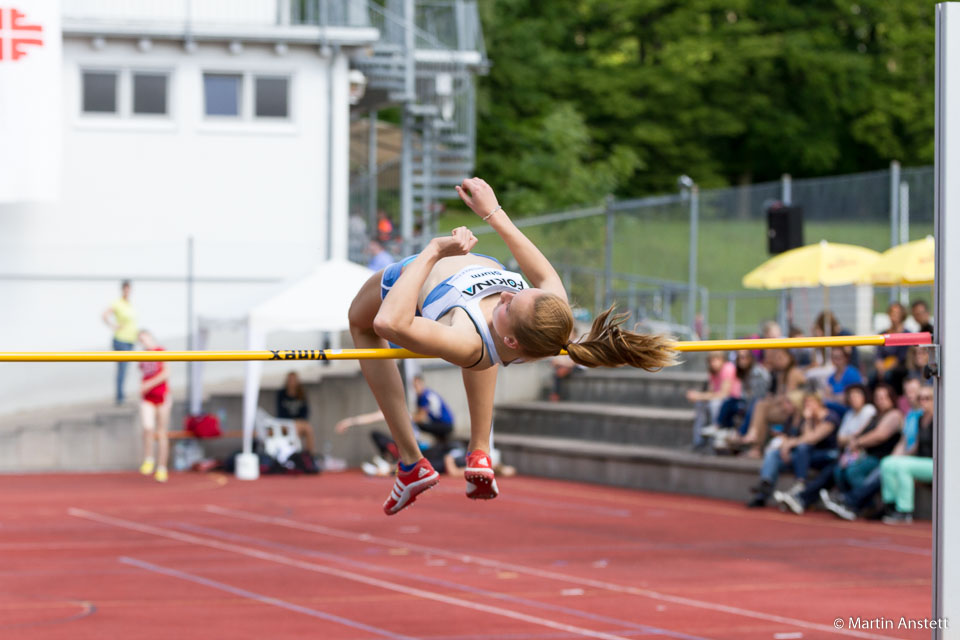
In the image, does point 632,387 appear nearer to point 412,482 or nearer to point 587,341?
point 412,482

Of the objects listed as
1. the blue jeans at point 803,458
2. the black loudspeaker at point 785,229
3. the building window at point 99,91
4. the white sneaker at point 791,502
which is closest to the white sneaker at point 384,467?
the black loudspeaker at point 785,229

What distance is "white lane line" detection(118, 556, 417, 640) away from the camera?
319 inches

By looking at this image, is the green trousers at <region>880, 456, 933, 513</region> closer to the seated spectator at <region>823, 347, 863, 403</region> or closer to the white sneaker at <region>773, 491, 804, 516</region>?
the white sneaker at <region>773, 491, 804, 516</region>

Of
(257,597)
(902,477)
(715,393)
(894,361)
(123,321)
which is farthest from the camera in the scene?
(123,321)

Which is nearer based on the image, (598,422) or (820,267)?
(820,267)

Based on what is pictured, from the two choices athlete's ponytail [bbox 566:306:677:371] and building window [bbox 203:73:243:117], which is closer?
athlete's ponytail [bbox 566:306:677:371]

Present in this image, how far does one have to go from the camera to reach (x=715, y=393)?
15.7m

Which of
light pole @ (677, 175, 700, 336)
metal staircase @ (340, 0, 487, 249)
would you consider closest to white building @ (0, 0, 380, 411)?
metal staircase @ (340, 0, 487, 249)

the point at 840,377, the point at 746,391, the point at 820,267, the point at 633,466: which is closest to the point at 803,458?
the point at 840,377

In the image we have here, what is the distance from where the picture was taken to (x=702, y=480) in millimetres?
15359

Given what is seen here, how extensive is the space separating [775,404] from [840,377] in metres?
0.77

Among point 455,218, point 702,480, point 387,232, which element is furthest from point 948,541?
point 455,218

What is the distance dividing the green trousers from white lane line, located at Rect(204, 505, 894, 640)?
3938 mm

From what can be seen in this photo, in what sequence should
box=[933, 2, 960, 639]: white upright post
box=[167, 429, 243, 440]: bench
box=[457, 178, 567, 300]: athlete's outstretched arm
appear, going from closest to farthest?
box=[933, 2, 960, 639]: white upright post
box=[457, 178, 567, 300]: athlete's outstretched arm
box=[167, 429, 243, 440]: bench
